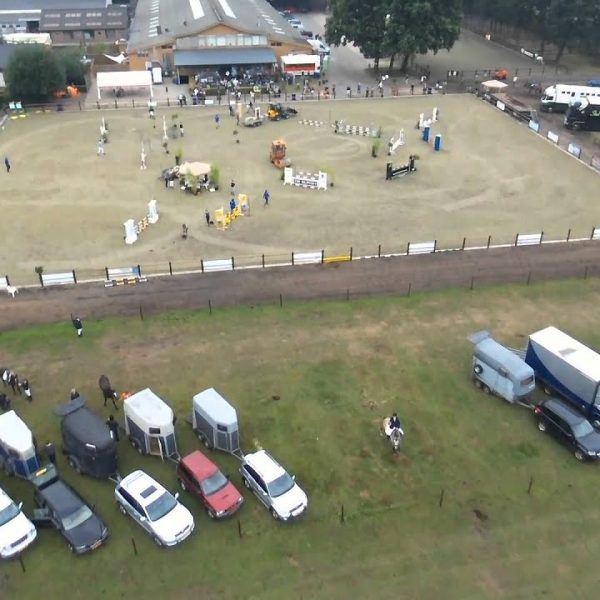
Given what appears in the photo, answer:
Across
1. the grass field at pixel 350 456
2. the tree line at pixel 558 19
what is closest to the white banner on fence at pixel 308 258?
the grass field at pixel 350 456

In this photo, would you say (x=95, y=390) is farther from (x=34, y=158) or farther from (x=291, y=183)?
(x=34, y=158)

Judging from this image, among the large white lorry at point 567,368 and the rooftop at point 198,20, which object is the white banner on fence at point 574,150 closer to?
the large white lorry at point 567,368

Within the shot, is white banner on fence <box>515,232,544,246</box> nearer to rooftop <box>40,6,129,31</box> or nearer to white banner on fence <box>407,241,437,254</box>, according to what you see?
white banner on fence <box>407,241,437,254</box>

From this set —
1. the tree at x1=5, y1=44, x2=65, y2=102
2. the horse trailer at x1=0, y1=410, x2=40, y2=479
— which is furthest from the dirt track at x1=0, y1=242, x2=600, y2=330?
the tree at x1=5, y1=44, x2=65, y2=102

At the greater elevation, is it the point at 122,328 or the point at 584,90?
the point at 584,90

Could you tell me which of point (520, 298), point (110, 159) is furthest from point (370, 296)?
point (110, 159)

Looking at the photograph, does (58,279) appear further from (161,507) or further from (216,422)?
(161,507)
